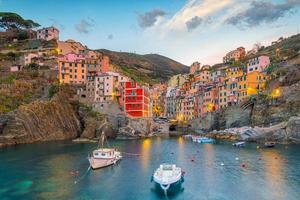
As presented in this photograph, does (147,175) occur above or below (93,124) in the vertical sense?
below

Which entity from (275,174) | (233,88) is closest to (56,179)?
(275,174)

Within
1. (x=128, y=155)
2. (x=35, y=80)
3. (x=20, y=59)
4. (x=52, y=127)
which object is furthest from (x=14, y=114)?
(x=20, y=59)

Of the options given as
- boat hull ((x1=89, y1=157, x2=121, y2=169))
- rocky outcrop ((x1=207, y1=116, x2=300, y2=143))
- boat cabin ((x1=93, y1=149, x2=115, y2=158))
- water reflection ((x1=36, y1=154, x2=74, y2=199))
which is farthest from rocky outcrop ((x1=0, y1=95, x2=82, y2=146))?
rocky outcrop ((x1=207, y1=116, x2=300, y2=143))

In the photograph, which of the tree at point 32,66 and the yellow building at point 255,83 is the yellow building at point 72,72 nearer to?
the tree at point 32,66

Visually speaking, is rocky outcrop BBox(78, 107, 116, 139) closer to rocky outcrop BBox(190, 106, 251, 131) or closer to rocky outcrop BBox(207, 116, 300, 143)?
rocky outcrop BBox(190, 106, 251, 131)

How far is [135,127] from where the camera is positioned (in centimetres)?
11194

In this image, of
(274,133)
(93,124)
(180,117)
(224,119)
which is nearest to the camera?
(274,133)

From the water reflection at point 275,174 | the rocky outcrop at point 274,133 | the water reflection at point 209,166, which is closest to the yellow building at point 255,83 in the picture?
the rocky outcrop at point 274,133

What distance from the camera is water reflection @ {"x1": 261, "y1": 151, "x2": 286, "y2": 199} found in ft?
128

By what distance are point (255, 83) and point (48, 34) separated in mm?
95377

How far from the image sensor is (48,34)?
151125 millimetres

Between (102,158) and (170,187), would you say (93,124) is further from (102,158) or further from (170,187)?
(170,187)

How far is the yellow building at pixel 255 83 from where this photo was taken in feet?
367

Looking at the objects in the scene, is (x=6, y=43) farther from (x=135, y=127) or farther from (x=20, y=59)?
(x=135, y=127)
